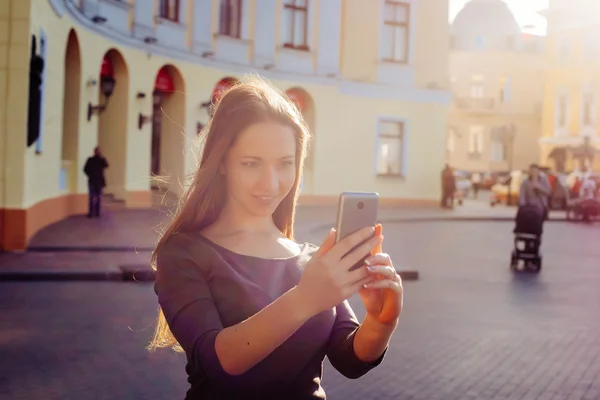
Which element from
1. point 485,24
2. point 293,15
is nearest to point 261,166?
point 293,15

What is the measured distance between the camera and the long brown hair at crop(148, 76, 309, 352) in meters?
2.13

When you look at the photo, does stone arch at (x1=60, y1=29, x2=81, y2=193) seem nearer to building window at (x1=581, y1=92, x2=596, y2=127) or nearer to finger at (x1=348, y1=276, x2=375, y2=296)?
finger at (x1=348, y1=276, x2=375, y2=296)

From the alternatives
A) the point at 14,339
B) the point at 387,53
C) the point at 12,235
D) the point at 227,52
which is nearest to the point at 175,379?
the point at 14,339

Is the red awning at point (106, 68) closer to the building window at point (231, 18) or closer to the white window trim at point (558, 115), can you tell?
the building window at point (231, 18)

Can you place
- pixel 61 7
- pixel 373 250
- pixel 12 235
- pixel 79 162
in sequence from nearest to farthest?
pixel 373 250, pixel 12 235, pixel 61 7, pixel 79 162

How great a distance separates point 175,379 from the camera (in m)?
6.18

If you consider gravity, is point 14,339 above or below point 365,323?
below

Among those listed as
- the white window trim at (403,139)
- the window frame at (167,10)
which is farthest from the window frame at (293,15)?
the window frame at (167,10)

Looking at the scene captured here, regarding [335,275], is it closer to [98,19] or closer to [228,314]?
[228,314]

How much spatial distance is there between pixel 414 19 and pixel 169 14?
11.0 m

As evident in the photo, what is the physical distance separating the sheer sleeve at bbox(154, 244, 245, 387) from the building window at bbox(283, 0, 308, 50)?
2869 cm

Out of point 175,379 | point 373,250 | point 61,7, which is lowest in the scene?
point 175,379

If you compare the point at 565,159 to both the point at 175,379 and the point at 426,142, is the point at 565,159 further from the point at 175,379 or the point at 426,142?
the point at 175,379

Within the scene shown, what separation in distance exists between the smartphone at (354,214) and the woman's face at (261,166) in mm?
335
